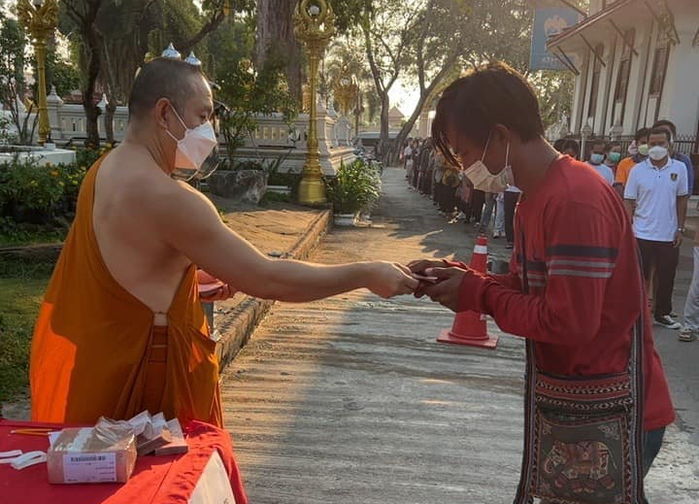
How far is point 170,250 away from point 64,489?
66cm

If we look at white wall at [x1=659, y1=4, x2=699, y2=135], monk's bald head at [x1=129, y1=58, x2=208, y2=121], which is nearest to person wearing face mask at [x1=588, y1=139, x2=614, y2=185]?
white wall at [x1=659, y1=4, x2=699, y2=135]

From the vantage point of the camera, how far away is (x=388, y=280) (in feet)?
6.58

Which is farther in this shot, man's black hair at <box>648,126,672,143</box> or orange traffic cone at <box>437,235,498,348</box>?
man's black hair at <box>648,126,672,143</box>

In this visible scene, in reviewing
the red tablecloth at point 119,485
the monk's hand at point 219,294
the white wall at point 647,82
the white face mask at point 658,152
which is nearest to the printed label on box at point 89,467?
the red tablecloth at point 119,485

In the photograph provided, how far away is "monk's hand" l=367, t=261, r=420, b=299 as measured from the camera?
199 cm

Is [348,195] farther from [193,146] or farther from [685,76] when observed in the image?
[193,146]

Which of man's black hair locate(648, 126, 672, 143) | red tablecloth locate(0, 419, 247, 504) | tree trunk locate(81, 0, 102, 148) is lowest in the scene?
red tablecloth locate(0, 419, 247, 504)

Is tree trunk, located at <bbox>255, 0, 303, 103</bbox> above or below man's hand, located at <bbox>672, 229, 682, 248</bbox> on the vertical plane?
above

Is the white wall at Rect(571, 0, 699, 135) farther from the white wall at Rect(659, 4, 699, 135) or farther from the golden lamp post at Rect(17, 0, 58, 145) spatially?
the golden lamp post at Rect(17, 0, 58, 145)

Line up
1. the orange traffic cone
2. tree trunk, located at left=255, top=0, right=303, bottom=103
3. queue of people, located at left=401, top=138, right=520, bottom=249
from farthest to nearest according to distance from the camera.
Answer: tree trunk, located at left=255, top=0, right=303, bottom=103
queue of people, located at left=401, top=138, right=520, bottom=249
the orange traffic cone

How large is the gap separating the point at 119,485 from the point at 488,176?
125 centimetres

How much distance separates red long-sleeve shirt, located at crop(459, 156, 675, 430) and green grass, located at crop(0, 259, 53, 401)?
9.66 feet

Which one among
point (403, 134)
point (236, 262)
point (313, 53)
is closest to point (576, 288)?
point (236, 262)

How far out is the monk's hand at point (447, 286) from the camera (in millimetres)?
1804
